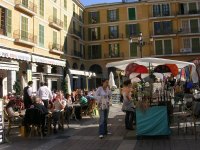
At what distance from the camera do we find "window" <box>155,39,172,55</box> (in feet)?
171

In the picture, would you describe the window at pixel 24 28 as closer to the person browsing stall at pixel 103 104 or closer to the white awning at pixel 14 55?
the white awning at pixel 14 55

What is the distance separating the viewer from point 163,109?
10211 mm

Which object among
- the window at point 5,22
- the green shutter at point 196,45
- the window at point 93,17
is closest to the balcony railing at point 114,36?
the window at point 93,17

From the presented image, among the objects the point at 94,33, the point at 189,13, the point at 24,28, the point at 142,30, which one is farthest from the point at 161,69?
the point at 94,33

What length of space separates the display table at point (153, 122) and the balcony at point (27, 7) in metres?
22.0

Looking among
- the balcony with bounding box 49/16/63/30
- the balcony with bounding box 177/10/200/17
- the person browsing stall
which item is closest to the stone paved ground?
the person browsing stall

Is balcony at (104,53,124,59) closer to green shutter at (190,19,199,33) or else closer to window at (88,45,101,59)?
window at (88,45,101,59)

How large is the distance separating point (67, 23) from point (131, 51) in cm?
1224

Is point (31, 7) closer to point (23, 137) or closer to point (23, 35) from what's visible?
point (23, 35)

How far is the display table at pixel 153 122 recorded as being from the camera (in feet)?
33.4

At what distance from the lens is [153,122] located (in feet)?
33.5

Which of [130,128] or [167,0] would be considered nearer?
[130,128]

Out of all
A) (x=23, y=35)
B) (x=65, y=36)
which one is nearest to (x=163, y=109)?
(x=23, y=35)

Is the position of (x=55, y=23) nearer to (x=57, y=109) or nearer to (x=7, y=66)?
(x=7, y=66)
